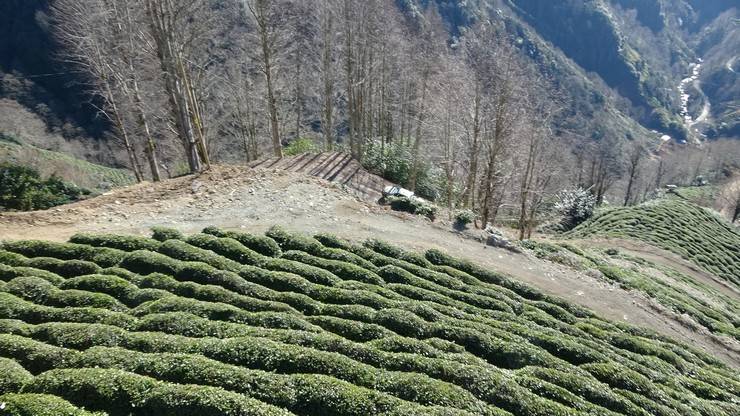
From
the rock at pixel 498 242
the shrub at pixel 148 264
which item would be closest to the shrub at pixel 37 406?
the shrub at pixel 148 264

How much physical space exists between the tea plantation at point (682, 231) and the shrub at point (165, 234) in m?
32.5

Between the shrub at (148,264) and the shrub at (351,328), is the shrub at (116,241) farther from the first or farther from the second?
the shrub at (351,328)

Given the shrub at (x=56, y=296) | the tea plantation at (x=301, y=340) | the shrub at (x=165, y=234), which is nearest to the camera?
the tea plantation at (x=301, y=340)

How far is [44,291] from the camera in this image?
1305 cm

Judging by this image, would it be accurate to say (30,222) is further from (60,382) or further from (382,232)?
(382,232)

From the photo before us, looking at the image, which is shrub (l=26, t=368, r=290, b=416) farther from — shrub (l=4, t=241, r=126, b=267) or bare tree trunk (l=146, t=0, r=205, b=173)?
bare tree trunk (l=146, t=0, r=205, b=173)

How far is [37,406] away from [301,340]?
557cm

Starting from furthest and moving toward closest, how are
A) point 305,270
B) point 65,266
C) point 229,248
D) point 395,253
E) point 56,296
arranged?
point 395,253 → point 229,248 → point 305,270 → point 65,266 → point 56,296

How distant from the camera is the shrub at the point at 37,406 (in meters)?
9.00

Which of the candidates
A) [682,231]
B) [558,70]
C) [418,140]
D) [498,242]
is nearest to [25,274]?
[498,242]

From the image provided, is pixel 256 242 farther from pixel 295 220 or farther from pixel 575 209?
pixel 575 209

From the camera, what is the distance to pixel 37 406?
9086 mm

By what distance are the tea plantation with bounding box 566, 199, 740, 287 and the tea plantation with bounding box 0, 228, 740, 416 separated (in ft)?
65.5

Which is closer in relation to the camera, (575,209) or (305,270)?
(305,270)
